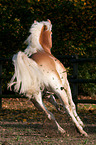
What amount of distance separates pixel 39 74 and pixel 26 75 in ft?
0.64

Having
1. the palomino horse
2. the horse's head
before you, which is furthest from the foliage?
the palomino horse

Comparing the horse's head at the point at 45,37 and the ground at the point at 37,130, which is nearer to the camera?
the ground at the point at 37,130

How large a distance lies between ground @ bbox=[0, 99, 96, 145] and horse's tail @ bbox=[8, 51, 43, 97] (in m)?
0.71

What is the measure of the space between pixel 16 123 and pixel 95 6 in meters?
5.11

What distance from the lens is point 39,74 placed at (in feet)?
15.7

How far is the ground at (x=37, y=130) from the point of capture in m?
4.56

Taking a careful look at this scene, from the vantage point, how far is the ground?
180 inches

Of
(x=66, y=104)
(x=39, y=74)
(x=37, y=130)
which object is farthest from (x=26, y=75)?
(x=37, y=130)

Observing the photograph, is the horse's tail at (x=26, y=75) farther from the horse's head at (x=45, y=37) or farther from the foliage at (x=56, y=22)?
the foliage at (x=56, y=22)

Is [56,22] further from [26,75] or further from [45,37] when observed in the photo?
[26,75]

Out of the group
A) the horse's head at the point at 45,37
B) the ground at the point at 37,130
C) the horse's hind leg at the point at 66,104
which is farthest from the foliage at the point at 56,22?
the horse's hind leg at the point at 66,104

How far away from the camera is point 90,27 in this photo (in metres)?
9.90

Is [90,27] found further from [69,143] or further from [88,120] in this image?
[69,143]

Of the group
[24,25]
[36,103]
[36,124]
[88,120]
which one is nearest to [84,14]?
[24,25]
